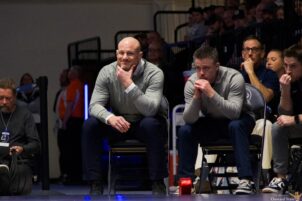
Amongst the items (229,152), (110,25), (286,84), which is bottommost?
(229,152)

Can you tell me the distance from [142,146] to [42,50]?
925 centimetres

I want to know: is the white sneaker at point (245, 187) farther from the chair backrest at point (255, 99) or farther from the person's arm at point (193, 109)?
the chair backrest at point (255, 99)

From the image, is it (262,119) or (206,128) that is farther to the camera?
(262,119)

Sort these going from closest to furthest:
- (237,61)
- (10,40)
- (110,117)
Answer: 1. (110,117)
2. (237,61)
3. (10,40)

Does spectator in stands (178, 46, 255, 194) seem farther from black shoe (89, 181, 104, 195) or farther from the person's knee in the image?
black shoe (89, 181, 104, 195)

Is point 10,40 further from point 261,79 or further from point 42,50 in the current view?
point 261,79

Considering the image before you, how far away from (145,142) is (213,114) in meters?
0.60

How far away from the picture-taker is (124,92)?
8.25m

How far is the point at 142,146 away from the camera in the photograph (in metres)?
8.15

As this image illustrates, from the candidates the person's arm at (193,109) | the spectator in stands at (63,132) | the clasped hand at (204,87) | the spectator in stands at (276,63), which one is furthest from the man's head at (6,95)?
the spectator in stands at (63,132)

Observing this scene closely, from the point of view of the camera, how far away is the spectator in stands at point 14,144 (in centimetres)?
842

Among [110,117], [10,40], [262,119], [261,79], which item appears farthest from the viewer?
[10,40]

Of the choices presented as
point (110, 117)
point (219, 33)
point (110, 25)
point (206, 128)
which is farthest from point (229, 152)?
point (110, 25)

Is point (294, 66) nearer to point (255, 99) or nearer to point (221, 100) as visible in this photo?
point (255, 99)
